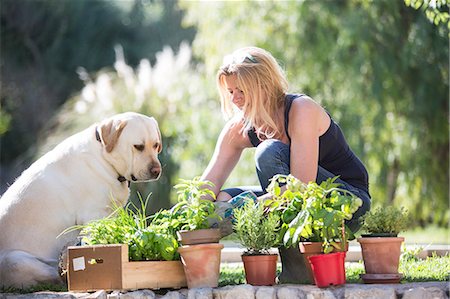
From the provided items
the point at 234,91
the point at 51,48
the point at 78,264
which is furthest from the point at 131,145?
the point at 51,48

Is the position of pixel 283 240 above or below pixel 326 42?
below

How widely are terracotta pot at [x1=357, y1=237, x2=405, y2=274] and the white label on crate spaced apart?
1132mm

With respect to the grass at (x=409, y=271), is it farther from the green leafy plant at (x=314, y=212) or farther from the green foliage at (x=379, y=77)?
the green foliage at (x=379, y=77)

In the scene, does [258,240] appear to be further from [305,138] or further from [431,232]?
[431,232]

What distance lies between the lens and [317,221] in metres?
2.90

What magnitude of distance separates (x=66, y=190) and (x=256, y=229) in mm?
1212

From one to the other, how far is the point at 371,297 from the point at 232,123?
129 cm

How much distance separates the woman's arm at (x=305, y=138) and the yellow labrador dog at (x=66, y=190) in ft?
3.14

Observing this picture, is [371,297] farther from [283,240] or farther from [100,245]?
[100,245]

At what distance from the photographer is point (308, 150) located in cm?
333

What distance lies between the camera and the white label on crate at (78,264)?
315cm

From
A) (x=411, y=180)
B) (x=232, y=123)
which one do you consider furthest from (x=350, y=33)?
(x=232, y=123)

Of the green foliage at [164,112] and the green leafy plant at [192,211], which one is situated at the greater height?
the green foliage at [164,112]

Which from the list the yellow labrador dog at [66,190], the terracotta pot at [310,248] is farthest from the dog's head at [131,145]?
the terracotta pot at [310,248]
